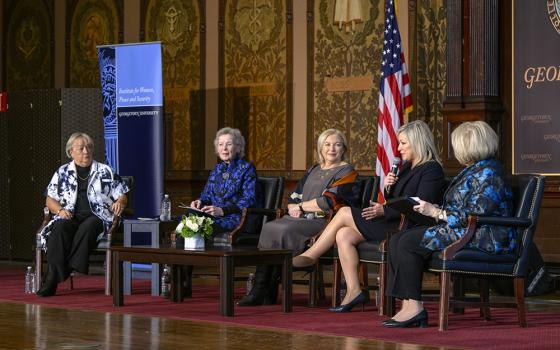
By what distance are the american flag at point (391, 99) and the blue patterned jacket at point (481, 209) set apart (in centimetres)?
322

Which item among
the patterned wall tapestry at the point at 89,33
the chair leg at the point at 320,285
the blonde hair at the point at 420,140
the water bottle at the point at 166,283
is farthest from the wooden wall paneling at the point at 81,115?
the blonde hair at the point at 420,140

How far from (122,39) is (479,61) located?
4.27 metres

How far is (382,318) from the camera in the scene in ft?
20.8

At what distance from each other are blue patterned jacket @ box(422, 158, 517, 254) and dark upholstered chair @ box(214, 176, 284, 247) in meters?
1.67

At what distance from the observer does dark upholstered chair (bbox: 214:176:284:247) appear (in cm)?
732

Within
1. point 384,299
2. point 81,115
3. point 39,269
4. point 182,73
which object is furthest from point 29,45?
point 384,299

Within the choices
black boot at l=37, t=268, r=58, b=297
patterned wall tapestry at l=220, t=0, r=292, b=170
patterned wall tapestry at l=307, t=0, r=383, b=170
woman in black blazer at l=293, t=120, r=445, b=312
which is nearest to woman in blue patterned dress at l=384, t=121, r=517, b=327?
woman in black blazer at l=293, t=120, r=445, b=312

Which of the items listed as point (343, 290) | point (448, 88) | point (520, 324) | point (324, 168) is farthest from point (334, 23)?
point (520, 324)

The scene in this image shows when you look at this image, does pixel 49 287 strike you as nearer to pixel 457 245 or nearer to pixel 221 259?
pixel 221 259

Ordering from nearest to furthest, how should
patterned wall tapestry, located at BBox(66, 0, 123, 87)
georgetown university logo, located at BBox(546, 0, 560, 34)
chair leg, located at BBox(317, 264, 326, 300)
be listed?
chair leg, located at BBox(317, 264, 326, 300)
georgetown university logo, located at BBox(546, 0, 560, 34)
patterned wall tapestry, located at BBox(66, 0, 123, 87)

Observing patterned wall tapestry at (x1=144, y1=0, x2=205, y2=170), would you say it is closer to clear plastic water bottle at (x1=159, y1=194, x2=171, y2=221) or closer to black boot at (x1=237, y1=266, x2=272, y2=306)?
clear plastic water bottle at (x1=159, y1=194, x2=171, y2=221)

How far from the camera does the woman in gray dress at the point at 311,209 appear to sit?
6.99m

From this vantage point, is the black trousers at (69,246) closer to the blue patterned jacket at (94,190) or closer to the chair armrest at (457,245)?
the blue patterned jacket at (94,190)

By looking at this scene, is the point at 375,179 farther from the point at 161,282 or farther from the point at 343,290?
the point at 161,282
